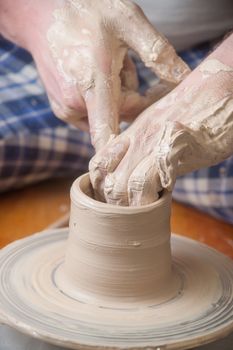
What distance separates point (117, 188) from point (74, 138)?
922 millimetres

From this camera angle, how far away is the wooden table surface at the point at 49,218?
5.93ft

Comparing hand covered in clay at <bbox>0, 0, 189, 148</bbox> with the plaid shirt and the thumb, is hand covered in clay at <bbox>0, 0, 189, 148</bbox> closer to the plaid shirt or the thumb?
the thumb

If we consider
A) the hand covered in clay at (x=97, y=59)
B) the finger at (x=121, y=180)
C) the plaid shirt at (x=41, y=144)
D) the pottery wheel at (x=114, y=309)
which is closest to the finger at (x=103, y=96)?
the hand covered in clay at (x=97, y=59)

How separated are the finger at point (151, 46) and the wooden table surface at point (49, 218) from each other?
0.57m

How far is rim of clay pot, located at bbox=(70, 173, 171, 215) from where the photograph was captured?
3.59ft

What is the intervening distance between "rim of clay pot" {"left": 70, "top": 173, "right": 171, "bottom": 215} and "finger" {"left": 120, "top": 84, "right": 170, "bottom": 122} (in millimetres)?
233

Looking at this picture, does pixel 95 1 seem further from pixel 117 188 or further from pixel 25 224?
pixel 25 224

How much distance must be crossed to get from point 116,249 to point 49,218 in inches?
31.7

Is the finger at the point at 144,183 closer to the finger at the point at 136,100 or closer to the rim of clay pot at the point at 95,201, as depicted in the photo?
the rim of clay pot at the point at 95,201

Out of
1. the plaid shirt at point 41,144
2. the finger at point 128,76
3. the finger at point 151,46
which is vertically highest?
the finger at point 151,46

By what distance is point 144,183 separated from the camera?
111 cm

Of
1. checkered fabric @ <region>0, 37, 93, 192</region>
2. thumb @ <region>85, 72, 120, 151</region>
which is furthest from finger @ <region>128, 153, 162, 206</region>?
checkered fabric @ <region>0, 37, 93, 192</region>

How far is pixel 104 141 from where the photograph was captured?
124 centimetres

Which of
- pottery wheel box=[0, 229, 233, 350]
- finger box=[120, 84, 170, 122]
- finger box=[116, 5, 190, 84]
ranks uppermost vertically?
finger box=[116, 5, 190, 84]
